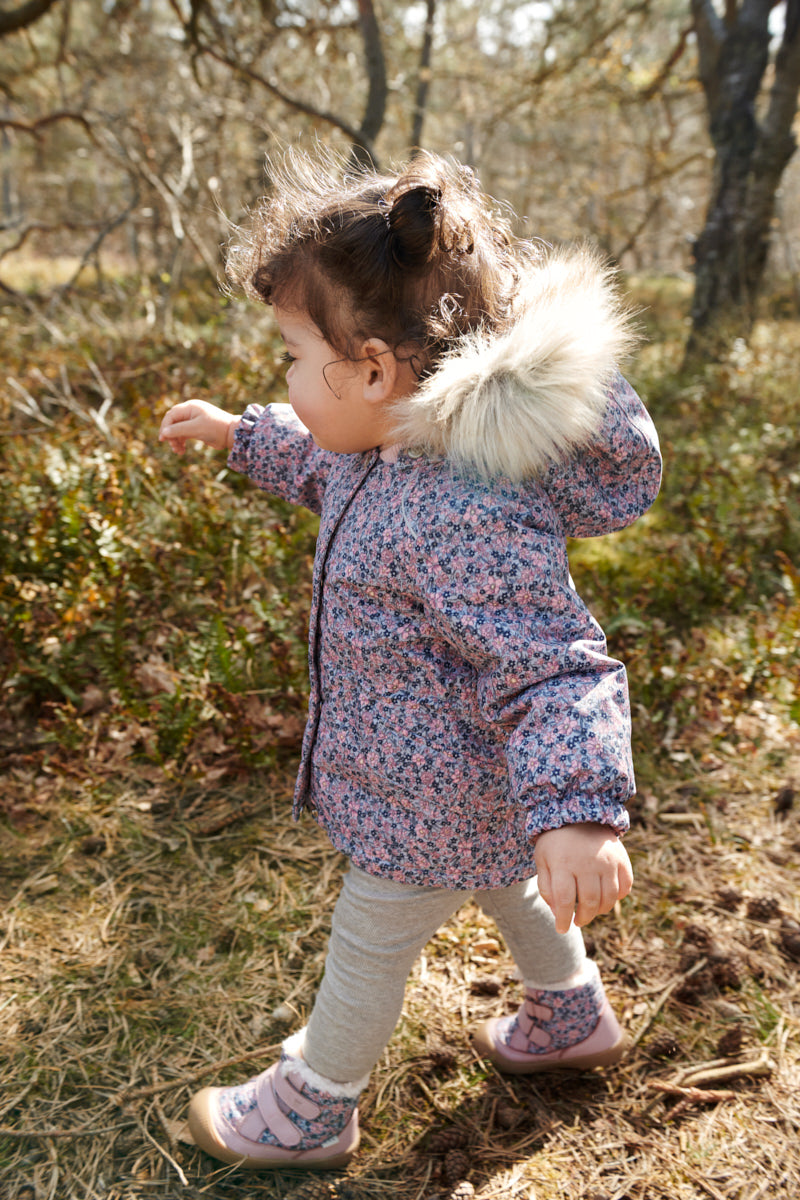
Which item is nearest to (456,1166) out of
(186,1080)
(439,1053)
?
(439,1053)

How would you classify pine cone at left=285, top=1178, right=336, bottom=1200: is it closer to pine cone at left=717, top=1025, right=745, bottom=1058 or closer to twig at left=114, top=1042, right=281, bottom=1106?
twig at left=114, top=1042, right=281, bottom=1106

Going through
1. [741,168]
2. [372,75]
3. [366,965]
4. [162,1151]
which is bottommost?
[162,1151]

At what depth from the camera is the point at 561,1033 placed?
73.7 inches

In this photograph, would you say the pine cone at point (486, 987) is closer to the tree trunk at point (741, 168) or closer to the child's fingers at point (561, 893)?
the child's fingers at point (561, 893)

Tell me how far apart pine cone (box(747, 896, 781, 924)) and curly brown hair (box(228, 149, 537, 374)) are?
180 cm

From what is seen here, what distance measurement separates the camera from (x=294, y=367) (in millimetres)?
1455

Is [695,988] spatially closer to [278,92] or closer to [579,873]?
[579,873]

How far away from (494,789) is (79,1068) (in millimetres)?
1205

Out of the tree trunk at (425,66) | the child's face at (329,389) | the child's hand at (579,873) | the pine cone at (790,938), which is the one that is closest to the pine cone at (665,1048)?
the pine cone at (790,938)

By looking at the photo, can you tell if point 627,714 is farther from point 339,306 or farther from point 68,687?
point 68,687

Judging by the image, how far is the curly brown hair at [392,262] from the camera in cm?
132

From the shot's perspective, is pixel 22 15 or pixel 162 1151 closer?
pixel 162 1151

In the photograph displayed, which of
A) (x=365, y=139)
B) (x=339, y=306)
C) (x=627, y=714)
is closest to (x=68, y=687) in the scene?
(x=339, y=306)

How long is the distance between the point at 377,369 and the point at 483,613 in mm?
465
